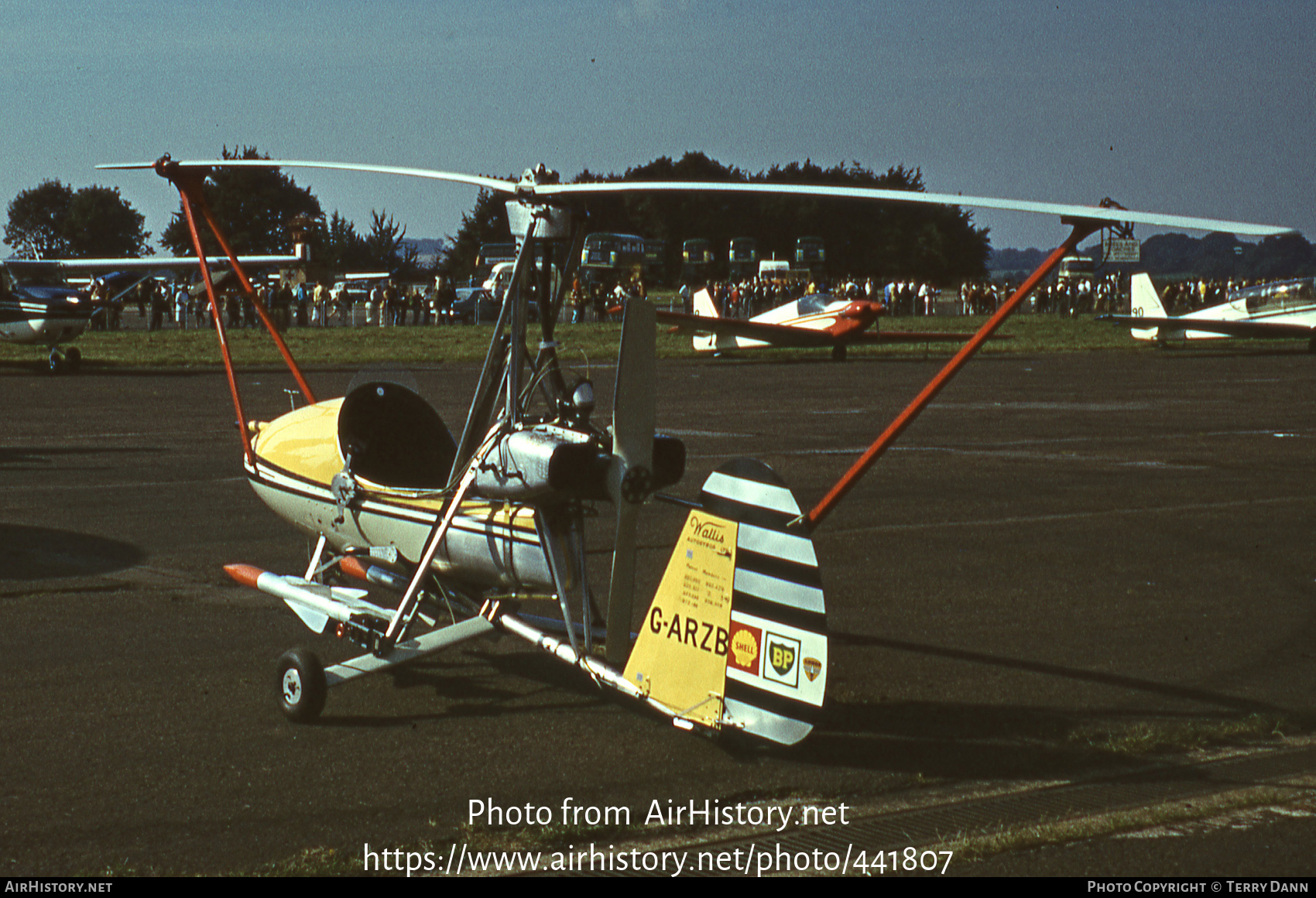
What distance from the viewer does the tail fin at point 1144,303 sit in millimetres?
44688

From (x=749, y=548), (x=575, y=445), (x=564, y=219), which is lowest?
(x=749, y=548)

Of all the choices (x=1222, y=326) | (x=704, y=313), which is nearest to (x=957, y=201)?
(x=704, y=313)

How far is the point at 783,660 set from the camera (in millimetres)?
4859

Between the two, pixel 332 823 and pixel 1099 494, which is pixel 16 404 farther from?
pixel 332 823

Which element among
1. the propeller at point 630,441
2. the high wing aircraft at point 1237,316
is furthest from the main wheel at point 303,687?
the high wing aircraft at point 1237,316

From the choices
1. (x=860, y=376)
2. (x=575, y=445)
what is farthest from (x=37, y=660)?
(x=860, y=376)

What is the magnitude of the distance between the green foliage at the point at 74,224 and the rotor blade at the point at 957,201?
146m

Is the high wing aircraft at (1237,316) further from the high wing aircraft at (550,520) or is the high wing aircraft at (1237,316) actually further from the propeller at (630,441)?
the propeller at (630,441)

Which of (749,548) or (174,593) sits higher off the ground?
(749,548)

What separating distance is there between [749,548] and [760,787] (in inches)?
37.9

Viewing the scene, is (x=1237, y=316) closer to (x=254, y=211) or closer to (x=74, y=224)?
(x=254, y=211)

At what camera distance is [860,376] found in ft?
98.5

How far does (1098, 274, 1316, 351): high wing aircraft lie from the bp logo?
131ft

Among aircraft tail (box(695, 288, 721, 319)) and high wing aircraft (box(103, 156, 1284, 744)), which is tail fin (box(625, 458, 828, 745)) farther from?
aircraft tail (box(695, 288, 721, 319))
